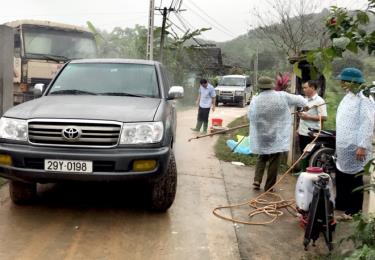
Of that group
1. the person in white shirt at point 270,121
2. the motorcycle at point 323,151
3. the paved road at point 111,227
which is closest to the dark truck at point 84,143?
the paved road at point 111,227

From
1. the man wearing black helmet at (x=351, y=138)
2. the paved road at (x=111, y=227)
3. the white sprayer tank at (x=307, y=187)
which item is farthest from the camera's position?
the man wearing black helmet at (x=351, y=138)

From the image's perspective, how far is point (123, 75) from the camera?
5613 mm

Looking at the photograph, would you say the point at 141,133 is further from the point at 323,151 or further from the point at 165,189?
the point at 323,151

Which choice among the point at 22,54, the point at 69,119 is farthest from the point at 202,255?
the point at 22,54

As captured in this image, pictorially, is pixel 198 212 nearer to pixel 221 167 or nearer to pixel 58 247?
pixel 58 247

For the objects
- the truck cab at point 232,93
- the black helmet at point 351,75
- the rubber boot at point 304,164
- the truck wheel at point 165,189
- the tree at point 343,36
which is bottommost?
the truck cab at point 232,93

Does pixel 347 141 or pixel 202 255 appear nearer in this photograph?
pixel 202 255

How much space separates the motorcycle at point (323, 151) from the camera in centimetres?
645

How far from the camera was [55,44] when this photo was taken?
11.7 meters

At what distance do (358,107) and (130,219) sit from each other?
264 cm

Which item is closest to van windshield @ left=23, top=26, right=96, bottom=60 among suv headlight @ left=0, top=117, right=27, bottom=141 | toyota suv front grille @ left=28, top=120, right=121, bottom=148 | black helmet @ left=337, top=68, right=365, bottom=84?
suv headlight @ left=0, top=117, right=27, bottom=141

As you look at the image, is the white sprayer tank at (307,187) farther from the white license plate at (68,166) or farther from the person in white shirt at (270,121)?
the white license plate at (68,166)

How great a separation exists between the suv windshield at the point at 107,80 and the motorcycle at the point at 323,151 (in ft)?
8.40

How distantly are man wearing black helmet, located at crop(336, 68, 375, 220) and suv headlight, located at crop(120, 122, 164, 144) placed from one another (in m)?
1.99
